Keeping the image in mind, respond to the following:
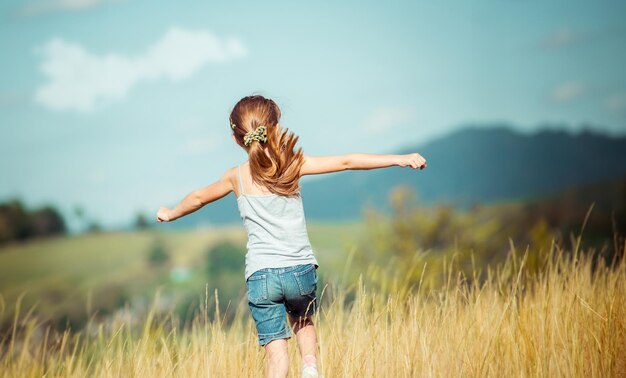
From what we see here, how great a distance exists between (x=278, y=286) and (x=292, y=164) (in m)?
0.55

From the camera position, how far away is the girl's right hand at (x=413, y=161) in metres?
3.16

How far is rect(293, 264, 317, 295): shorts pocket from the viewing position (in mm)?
3217

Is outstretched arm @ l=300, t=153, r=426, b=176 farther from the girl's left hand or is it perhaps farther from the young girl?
the girl's left hand

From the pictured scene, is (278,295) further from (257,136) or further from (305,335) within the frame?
(257,136)

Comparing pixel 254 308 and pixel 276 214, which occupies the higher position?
pixel 276 214

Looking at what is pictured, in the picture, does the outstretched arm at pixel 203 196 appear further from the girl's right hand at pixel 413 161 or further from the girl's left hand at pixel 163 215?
the girl's right hand at pixel 413 161

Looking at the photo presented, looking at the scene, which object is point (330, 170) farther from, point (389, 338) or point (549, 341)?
point (549, 341)

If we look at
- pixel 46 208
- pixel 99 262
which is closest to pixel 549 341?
pixel 99 262

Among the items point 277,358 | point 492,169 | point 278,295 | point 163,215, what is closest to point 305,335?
point 277,358

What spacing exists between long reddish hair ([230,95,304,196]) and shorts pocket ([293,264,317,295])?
0.35 m

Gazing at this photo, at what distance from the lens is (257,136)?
3.25 m

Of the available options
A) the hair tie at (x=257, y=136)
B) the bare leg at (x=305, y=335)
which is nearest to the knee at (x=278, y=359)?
the bare leg at (x=305, y=335)

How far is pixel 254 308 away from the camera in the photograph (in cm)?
325

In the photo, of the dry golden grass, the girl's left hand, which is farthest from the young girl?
the girl's left hand
